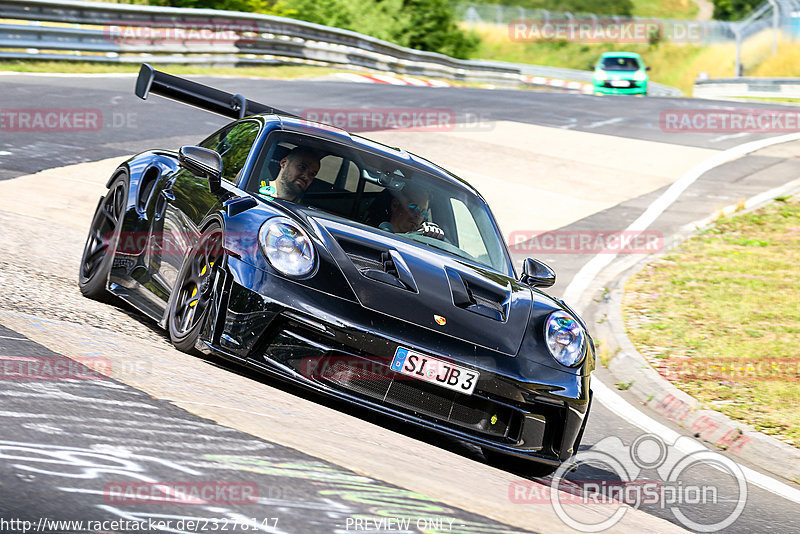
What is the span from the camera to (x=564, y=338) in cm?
541

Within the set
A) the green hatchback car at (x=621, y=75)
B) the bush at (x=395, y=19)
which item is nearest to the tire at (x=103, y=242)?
the green hatchback car at (x=621, y=75)

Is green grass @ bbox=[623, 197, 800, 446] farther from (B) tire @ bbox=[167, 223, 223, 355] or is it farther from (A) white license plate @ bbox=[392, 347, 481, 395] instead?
(B) tire @ bbox=[167, 223, 223, 355]

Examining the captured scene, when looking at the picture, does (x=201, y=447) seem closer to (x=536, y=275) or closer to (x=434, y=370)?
(x=434, y=370)

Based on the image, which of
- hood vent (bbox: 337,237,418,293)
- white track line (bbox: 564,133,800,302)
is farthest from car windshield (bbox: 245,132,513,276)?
white track line (bbox: 564,133,800,302)

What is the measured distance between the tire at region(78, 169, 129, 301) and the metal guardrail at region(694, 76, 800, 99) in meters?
28.0

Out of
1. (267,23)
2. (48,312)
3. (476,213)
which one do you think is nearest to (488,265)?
(476,213)

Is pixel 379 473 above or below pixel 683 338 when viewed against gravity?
above

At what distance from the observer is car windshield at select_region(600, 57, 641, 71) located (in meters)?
34.7

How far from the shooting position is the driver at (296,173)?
5.96 meters

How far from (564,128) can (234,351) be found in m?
15.0

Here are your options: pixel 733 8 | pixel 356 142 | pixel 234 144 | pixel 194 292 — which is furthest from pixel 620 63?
pixel 733 8

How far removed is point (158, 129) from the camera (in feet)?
47.6

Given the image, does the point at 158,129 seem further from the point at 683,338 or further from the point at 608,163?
the point at 683,338

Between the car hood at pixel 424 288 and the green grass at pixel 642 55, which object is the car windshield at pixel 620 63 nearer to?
the green grass at pixel 642 55
